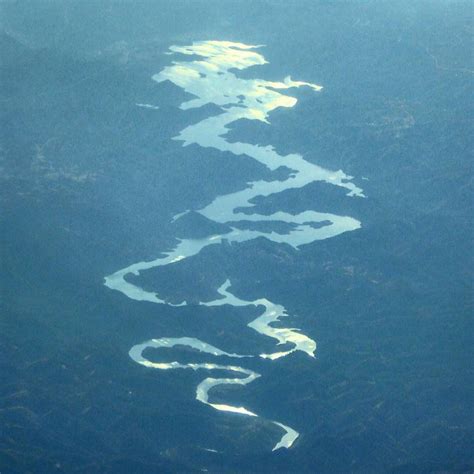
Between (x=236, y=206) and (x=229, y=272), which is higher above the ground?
(x=236, y=206)

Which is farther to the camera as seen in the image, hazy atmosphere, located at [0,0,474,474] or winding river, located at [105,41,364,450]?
winding river, located at [105,41,364,450]

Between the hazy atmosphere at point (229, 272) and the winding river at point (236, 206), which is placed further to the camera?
the winding river at point (236, 206)

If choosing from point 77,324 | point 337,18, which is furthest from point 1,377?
point 337,18

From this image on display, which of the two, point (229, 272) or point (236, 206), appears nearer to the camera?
point (229, 272)

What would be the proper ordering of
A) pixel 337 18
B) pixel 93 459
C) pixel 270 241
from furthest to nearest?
pixel 337 18 → pixel 270 241 → pixel 93 459

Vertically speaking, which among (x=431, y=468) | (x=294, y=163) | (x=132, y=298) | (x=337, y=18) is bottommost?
(x=431, y=468)

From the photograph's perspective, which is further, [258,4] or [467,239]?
[258,4]

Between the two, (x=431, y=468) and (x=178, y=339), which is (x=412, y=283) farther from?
(x=178, y=339)

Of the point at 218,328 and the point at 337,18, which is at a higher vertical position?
the point at 337,18
